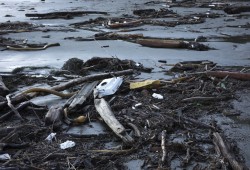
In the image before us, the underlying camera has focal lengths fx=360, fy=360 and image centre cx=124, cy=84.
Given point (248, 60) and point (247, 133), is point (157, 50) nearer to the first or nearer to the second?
point (248, 60)

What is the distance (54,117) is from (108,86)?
119cm

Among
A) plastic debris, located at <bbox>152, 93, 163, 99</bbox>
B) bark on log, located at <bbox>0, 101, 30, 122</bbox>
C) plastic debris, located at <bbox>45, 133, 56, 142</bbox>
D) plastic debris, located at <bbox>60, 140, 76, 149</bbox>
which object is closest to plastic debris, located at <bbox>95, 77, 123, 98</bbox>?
plastic debris, located at <bbox>152, 93, 163, 99</bbox>

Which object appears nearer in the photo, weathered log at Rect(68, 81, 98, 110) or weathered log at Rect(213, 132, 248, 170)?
weathered log at Rect(213, 132, 248, 170)

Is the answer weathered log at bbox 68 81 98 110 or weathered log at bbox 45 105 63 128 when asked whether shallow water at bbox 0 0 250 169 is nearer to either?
weathered log at bbox 68 81 98 110

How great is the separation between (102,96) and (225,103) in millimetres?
1641

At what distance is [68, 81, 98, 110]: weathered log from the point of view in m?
4.62

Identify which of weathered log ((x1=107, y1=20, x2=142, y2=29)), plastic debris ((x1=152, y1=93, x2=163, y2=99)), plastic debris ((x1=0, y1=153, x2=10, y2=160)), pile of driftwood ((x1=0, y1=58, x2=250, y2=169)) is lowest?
weathered log ((x1=107, y1=20, x2=142, y2=29))

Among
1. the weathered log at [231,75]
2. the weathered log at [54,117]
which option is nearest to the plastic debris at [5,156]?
the weathered log at [54,117]

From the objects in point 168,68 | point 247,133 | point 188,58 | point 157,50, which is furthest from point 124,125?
point 157,50

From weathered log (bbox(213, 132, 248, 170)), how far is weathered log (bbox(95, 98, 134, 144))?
0.84 metres

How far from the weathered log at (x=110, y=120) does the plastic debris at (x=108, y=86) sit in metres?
0.32

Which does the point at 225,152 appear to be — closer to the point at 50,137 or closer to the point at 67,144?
the point at 67,144

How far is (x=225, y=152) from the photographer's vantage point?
3305mm

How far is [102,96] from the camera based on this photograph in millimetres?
4891
